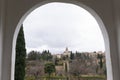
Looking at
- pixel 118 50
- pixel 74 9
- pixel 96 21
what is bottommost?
pixel 118 50

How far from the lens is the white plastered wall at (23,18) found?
1718mm

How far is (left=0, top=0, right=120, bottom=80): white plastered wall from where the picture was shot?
5.64 ft

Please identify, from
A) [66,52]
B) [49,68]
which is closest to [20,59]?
[49,68]

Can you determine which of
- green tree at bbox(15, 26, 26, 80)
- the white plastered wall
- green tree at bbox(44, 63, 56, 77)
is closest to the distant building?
green tree at bbox(44, 63, 56, 77)

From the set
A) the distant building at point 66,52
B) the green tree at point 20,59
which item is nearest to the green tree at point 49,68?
the distant building at point 66,52

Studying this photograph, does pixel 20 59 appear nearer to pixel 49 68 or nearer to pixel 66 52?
pixel 49 68

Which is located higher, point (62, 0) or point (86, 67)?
point (62, 0)

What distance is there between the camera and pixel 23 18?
1.89 metres

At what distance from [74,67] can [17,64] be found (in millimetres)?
932

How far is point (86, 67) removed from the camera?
2066mm

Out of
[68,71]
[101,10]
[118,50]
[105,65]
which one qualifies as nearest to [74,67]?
[68,71]

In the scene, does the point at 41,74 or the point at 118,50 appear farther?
the point at 41,74

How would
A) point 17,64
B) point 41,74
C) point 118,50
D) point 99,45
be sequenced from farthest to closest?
point 17,64 < point 99,45 < point 41,74 < point 118,50

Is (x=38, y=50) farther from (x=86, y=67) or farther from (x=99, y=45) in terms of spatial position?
(x=99, y=45)
